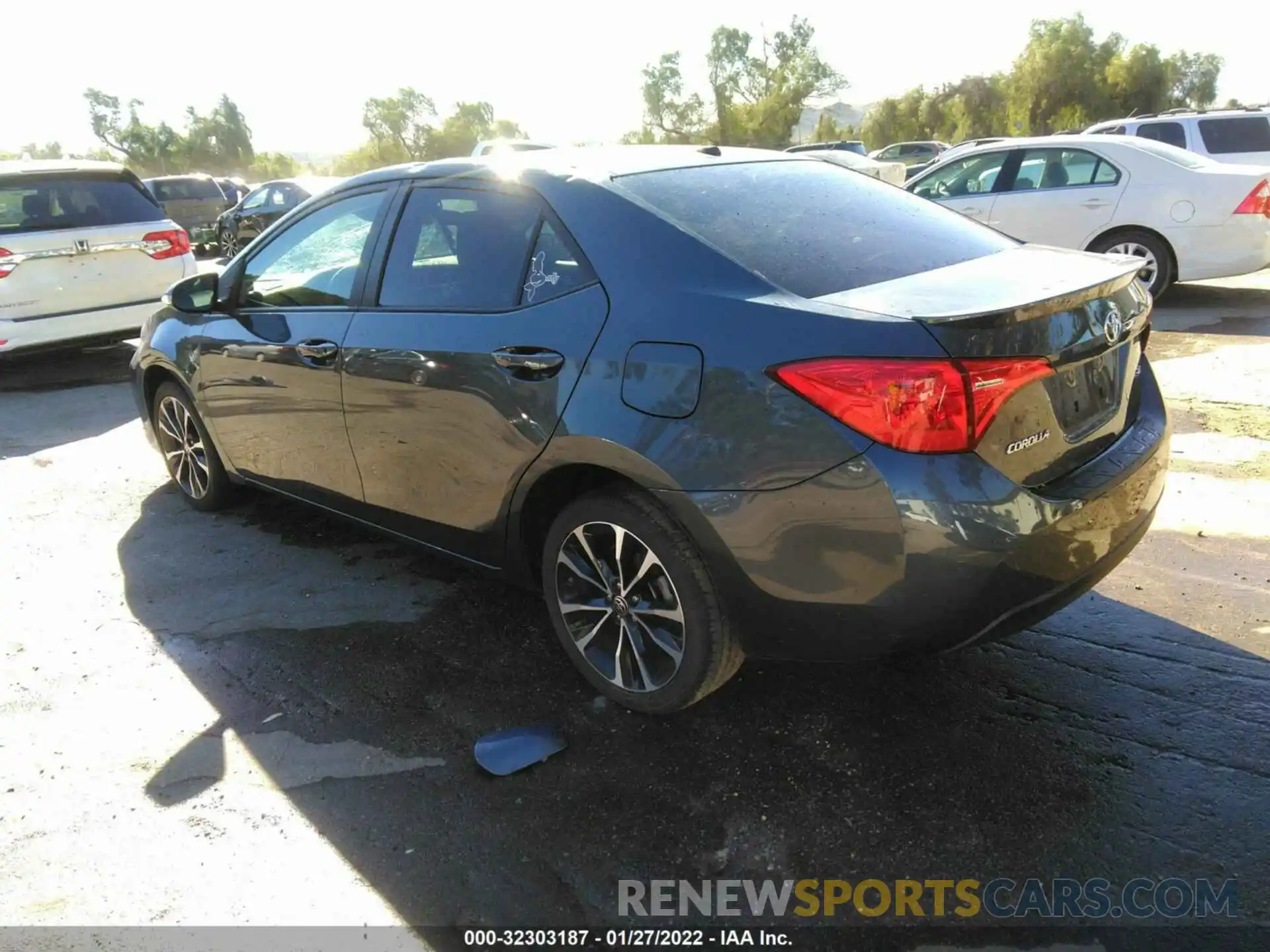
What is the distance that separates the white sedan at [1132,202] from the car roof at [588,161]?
584cm

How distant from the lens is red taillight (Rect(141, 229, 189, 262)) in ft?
28.0

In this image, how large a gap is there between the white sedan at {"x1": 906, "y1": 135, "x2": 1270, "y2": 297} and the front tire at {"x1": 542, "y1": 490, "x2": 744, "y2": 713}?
6.89 meters

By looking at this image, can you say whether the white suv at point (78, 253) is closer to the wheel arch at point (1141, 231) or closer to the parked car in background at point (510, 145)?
the parked car in background at point (510, 145)

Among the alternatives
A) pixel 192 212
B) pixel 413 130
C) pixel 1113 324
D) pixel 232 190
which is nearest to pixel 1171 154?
pixel 1113 324

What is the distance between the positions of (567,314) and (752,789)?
1481 mm

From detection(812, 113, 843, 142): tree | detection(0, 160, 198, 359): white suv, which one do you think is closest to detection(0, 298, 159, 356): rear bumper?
detection(0, 160, 198, 359): white suv

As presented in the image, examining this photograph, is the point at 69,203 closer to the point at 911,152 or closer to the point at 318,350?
the point at 318,350

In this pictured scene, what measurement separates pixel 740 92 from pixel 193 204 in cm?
6256

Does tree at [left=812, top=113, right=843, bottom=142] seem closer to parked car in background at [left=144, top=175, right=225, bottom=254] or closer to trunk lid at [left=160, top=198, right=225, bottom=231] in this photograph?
parked car in background at [left=144, top=175, right=225, bottom=254]

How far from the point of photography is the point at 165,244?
8680 mm

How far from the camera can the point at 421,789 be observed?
2.73 metres

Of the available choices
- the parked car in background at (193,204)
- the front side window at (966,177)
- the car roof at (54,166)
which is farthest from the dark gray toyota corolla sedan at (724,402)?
the parked car in background at (193,204)

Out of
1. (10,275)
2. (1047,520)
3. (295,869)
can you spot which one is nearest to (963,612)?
(1047,520)

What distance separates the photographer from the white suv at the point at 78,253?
25.5 feet
